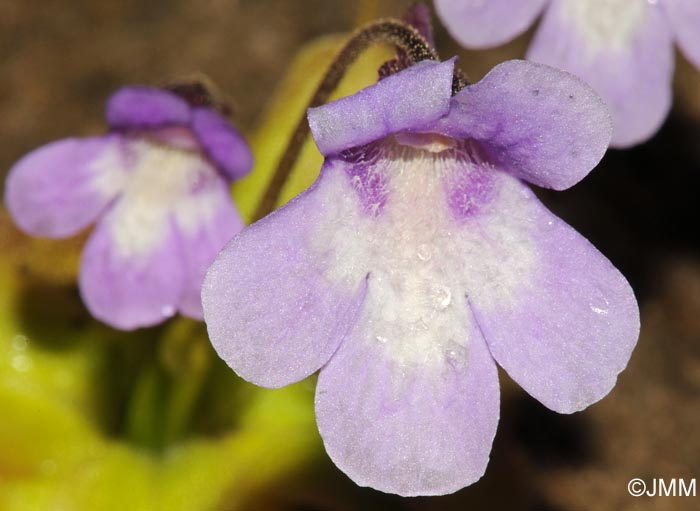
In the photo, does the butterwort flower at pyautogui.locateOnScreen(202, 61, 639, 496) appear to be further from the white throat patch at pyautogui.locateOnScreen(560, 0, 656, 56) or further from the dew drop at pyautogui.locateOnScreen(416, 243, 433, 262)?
the white throat patch at pyautogui.locateOnScreen(560, 0, 656, 56)

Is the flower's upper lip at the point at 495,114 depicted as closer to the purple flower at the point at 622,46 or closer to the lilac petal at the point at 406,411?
the lilac petal at the point at 406,411

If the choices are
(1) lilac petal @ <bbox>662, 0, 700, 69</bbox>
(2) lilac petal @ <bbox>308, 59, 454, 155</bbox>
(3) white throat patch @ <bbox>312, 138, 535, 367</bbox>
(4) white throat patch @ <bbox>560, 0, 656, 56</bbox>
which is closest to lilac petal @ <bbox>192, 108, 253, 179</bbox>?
(3) white throat patch @ <bbox>312, 138, 535, 367</bbox>

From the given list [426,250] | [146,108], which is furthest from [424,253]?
[146,108]

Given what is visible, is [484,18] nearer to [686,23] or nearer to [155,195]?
[686,23]

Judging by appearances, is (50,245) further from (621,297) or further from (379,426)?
(621,297)

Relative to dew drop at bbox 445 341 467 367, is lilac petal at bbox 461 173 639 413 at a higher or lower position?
higher

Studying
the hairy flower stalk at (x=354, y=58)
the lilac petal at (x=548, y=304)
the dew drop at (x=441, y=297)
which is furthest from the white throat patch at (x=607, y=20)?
the dew drop at (x=441, y=297)
